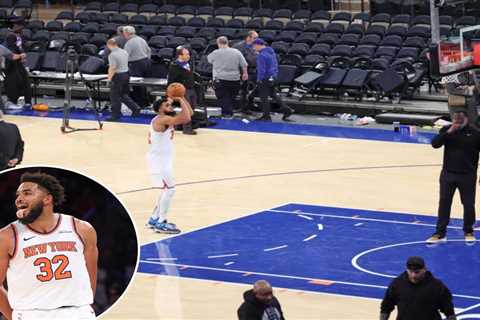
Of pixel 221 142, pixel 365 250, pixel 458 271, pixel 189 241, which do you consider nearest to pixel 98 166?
pixel 221 142

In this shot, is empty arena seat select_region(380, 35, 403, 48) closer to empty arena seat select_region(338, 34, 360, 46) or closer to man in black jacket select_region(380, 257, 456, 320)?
empty arena seat select_region(338, 34, 360, 46)

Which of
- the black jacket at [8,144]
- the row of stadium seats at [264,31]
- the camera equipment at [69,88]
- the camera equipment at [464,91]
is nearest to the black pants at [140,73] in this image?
the camera equipment at [69,88]

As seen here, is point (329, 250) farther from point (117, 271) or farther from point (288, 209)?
point (117, 271)

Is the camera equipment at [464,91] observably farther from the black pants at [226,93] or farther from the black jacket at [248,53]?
the black jacket at [248,53]

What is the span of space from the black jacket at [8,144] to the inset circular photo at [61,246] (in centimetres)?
968

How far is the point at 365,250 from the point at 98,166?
7.20 m

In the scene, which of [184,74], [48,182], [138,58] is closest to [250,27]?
[138,58]

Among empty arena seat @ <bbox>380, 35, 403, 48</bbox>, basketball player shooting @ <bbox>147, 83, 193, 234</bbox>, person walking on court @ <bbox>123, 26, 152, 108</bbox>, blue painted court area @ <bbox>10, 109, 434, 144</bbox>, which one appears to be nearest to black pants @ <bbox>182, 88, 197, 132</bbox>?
blue painted court area @ <bbox>10, 109, 434, 144</bbox>

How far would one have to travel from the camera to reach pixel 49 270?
6.75m

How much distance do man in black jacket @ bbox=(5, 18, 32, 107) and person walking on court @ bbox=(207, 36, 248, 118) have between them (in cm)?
452

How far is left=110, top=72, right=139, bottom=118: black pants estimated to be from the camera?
27.8 m

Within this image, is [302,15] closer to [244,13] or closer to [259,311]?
[244,13]

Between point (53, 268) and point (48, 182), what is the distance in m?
0.49

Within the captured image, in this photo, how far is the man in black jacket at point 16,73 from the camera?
29562 millimetres
